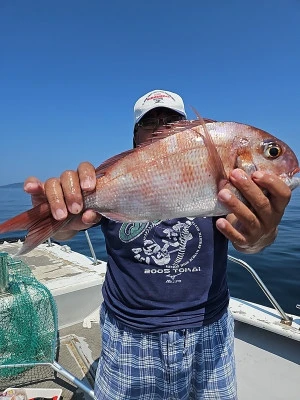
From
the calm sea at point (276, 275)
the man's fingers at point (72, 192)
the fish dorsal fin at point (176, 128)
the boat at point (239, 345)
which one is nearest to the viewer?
the man's fingers at point (72, 192)

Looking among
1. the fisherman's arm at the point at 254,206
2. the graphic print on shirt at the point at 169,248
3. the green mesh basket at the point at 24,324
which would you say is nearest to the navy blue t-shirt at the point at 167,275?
the graphic print on shirt at the point at 169,248

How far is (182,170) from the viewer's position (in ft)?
5.50

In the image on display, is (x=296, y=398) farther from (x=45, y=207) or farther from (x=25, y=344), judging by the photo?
(x=45, y=207)

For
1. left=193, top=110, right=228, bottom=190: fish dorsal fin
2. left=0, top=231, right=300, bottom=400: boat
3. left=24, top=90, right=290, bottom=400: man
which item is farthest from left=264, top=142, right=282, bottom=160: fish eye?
left=0, top=231, right=300, bottom=400: boat

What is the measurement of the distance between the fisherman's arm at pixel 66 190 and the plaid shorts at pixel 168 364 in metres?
0.92

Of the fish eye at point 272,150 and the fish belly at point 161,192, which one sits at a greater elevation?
the fish eye at point 272,150

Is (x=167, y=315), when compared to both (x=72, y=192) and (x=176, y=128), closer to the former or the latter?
(x=72, y=192)

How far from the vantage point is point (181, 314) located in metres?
2.06

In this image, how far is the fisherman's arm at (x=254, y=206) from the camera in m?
1.58

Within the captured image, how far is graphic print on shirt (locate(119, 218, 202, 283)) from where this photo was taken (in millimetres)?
2117

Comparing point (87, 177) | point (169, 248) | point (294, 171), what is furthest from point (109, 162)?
point (294, 171)

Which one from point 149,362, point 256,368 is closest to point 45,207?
point 149,362

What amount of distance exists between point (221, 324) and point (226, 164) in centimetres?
115

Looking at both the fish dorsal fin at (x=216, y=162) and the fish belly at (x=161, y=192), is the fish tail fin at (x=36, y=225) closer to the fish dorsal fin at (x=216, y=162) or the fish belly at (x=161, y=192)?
the fish belly at (x=161, y=192)
